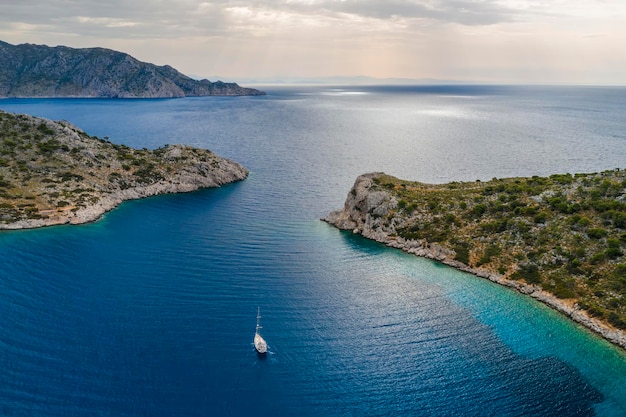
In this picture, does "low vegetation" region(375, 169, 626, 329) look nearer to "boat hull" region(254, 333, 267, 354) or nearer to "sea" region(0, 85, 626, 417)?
"sea" region(0, 85, 626, 417)

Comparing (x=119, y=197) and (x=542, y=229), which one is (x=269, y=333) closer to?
(x=542, y=229)

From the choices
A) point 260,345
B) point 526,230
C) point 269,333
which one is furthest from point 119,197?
point 526,230

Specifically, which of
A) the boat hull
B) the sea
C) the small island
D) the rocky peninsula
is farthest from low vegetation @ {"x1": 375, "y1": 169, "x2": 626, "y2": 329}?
the small island

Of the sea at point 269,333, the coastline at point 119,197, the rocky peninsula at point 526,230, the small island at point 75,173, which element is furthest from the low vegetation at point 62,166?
the rocky peninsula at point 526,230

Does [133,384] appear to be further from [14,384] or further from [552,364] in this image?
[552,364]

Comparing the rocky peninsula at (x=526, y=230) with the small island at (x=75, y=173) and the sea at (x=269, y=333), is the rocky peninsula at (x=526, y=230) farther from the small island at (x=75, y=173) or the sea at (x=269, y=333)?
the small island at (x=75, y=173)
